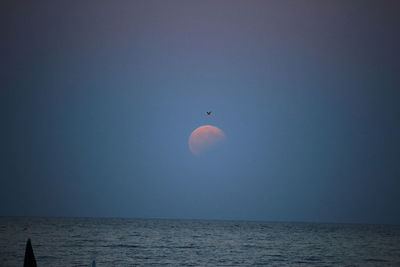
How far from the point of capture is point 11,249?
176 feet

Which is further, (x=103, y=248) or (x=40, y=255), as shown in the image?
(x=103, y=248)

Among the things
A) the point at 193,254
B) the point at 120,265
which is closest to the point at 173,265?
the point at 120,265

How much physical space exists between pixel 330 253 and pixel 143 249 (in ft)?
82.7

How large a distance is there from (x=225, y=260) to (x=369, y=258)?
65.2 ft

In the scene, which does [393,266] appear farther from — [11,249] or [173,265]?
[11,249]

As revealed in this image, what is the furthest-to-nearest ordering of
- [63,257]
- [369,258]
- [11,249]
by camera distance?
[369,258]
[11,249]
[63,257]

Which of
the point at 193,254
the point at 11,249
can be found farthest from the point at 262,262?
the point at 11,249

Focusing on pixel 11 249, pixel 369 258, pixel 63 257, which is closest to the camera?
pixel 63 257

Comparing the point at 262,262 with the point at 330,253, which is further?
the point at 330,253

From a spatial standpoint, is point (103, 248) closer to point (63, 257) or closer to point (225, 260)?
point (63, 257)

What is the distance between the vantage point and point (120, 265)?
145ft

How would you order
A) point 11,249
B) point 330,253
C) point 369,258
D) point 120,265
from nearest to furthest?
1. point 120,265
2. point 11,249
3. point 369,258
4. point 330,253

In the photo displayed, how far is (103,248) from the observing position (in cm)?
6038

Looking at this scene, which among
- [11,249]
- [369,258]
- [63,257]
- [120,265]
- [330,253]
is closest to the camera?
[120,265]
